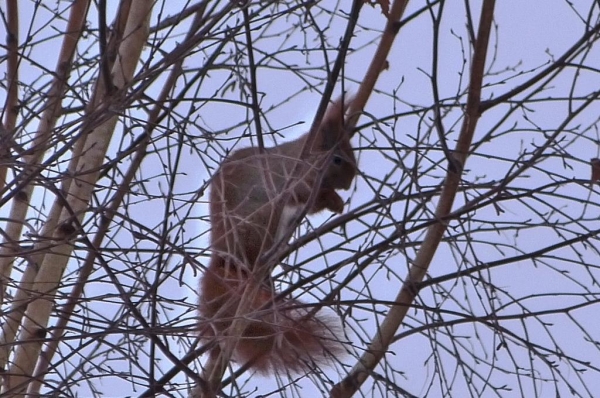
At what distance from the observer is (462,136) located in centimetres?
198

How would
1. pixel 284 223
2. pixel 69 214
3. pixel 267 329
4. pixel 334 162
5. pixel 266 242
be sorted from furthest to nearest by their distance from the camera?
pixel 334 162
pixel 267 329
pixel 284 223
pixel 69 214
pixel 266 242

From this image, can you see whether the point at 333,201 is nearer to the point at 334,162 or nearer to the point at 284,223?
the point at 334,162

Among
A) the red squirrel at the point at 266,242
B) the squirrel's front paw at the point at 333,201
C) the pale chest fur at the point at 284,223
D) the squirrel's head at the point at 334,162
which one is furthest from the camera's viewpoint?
the squirrel's front paw at the point at 333,201

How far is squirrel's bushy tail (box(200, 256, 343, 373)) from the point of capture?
182cm

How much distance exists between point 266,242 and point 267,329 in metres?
0.57

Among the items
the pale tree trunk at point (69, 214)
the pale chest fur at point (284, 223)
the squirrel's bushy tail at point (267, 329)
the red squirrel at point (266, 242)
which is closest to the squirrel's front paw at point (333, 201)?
the red squirrel at point (266, 242)

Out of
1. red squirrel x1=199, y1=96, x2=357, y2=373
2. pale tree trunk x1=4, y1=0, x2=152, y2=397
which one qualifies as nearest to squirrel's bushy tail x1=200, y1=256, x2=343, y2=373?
red squirrel x1=199, y1=96, x2=357, y2=373

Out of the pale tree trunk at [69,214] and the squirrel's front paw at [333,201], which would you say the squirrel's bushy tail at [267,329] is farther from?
the squirrel's front paw at [333,201]

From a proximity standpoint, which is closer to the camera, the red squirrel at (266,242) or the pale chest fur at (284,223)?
the red squirrel at (266,242)

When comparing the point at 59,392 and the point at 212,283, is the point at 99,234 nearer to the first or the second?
the point at 59,392

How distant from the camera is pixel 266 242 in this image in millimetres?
2025

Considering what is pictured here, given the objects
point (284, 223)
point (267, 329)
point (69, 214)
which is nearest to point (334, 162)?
point (267, 329)

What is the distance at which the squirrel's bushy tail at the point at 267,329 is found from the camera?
5.98ft

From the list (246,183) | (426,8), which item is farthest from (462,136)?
(246,183)
